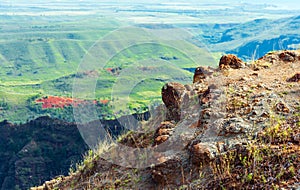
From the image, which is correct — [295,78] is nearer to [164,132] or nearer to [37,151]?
[164,132]

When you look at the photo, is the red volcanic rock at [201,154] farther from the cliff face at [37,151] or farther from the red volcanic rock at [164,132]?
the cliff face at [37,151]

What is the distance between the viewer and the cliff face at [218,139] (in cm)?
663

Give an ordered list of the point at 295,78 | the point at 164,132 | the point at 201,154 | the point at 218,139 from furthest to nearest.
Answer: the point at 295,78, the point at 164,132, the point at 218,139, the point at 201,154

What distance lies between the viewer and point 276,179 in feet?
20.4

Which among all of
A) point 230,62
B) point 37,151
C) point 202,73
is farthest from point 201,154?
point 37,151

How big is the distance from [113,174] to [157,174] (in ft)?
4.77

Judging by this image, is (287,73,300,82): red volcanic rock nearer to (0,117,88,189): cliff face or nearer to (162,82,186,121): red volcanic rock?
(162,82,186,121): red volcanic rock

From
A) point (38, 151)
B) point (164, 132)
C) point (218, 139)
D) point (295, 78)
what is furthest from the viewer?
point (38, 151)

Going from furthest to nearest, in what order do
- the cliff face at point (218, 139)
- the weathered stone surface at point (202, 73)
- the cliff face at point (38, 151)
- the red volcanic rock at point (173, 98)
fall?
the cliff face at point (38, 151), the weathered stone surface at point (202, 73), the red volcanic rock at point (173, 98), the cliff face at point (218, 139)

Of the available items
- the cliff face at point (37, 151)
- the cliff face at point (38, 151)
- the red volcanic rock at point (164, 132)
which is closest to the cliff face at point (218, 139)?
the red volcanic rock at point (164, 132)

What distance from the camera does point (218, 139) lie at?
7543mm

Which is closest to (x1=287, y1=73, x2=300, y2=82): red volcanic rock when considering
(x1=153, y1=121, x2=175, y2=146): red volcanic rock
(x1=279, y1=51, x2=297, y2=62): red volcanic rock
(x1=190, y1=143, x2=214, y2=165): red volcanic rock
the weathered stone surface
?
(x1=279, y1=51, x2=297, y2=62): red volcanic rock

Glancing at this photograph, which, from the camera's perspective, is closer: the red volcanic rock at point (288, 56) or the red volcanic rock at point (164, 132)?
the red volcanic rock at point (164, 132)

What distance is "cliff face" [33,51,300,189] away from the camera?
6633 mm
